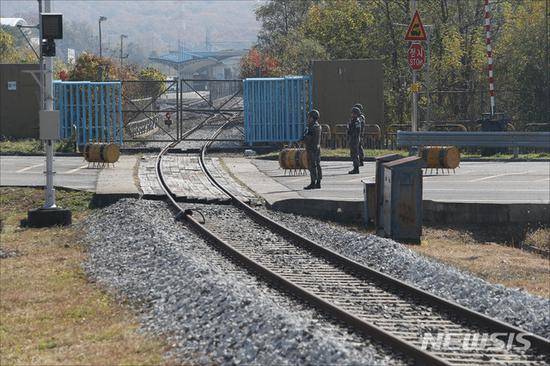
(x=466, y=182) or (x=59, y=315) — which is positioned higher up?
(x=466, y=182)

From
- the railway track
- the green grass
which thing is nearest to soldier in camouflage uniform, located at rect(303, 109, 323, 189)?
the railway track

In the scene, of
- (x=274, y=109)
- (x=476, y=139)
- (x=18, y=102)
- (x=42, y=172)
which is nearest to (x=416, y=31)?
(x=476, y=139)

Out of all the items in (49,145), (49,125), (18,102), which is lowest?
(49,145)

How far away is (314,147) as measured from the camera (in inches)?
922

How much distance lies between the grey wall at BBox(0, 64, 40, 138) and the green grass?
1.87m

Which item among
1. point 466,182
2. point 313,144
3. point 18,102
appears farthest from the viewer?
point 18,102

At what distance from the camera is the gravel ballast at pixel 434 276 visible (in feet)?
37.7

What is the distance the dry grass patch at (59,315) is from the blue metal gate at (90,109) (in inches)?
772

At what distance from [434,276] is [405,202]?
446 cm

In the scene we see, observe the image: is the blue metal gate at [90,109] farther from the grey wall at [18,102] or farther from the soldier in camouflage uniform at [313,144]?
the soldier in camouflage uniform at [313,144]

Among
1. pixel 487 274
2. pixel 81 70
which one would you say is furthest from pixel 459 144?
pixel 81 70

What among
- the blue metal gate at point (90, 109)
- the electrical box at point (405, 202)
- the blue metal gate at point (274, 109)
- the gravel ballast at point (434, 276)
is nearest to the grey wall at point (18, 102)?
the blue metal gate at point (90, 109)

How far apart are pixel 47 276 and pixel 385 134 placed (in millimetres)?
25974

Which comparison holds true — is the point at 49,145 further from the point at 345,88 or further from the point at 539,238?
the point at 345,88
